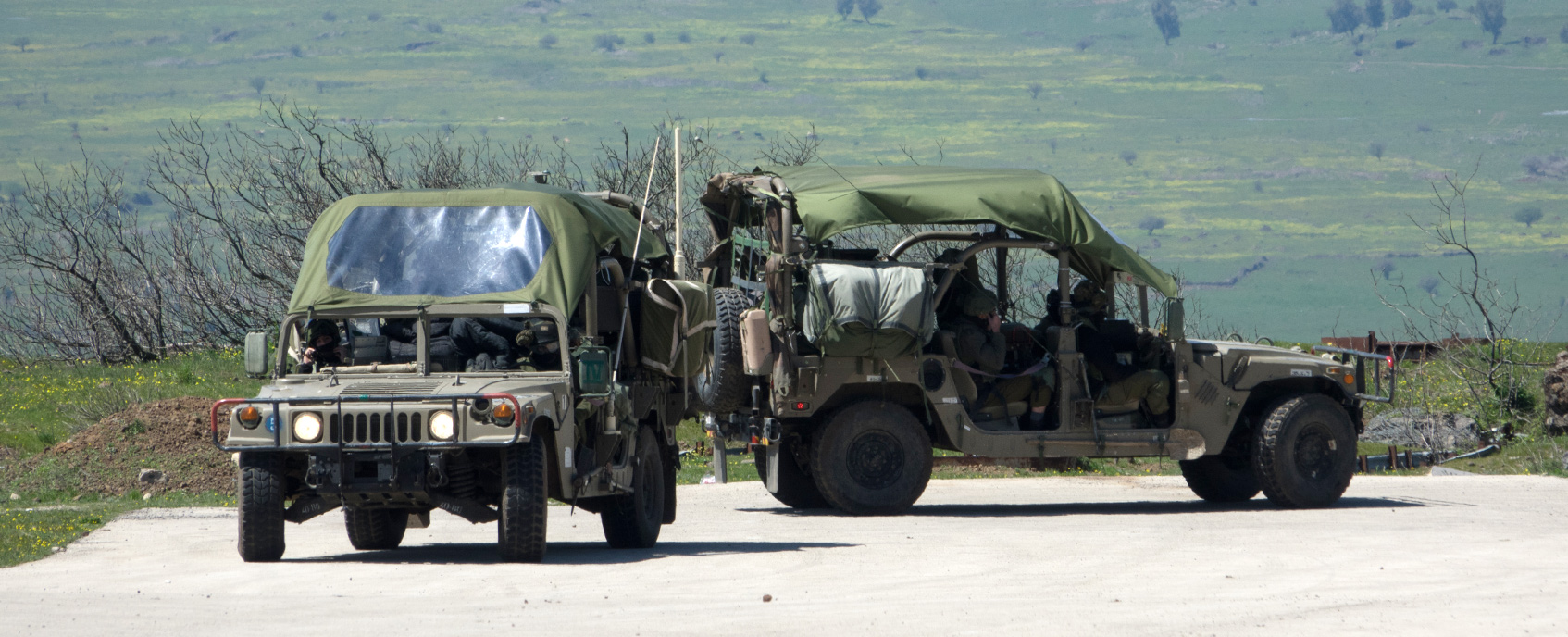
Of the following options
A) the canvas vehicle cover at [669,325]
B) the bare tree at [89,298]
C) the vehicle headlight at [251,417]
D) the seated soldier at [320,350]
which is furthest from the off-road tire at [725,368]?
the bare tree at [89,298]

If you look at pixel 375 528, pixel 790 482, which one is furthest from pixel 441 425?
pixel 790 482

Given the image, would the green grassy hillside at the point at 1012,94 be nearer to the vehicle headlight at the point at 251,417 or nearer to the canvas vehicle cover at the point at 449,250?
the canvas vehicle cover at the point at 449,250

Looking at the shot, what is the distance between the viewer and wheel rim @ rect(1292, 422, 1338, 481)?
55.4 ft

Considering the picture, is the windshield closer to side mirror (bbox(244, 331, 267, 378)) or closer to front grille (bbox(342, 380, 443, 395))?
side mirror (bbox(244, 331, 267, 378))

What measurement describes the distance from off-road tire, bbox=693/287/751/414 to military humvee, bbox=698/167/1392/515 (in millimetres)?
18

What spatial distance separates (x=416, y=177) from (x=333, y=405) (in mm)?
27069

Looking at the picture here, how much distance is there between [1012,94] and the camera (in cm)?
12356

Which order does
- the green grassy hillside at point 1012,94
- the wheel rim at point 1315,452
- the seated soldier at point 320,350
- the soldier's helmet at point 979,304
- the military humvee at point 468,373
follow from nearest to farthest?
the military humvee at point 468,373, the seated soldier at point 320,350, the soldier's helmet at point 979,304, the wheel rim at point 1315,452, the green grassy hillside at point 1012,94

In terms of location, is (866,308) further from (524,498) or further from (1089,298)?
(524,498)

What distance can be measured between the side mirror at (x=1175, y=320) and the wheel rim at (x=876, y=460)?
2676mm

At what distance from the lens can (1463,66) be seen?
457ft

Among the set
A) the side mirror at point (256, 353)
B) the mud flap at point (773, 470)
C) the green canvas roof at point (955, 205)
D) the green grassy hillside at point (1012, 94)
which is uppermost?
the green grassy hillside at point (1012, 94)

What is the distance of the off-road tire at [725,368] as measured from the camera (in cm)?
1595

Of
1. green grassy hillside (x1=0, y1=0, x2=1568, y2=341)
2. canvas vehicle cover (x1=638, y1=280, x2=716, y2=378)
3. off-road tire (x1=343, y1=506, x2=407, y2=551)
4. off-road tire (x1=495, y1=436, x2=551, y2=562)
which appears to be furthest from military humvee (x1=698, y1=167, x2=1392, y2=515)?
green grassy hillside (x1=0, y1=0, x2=1568, y2=341)
